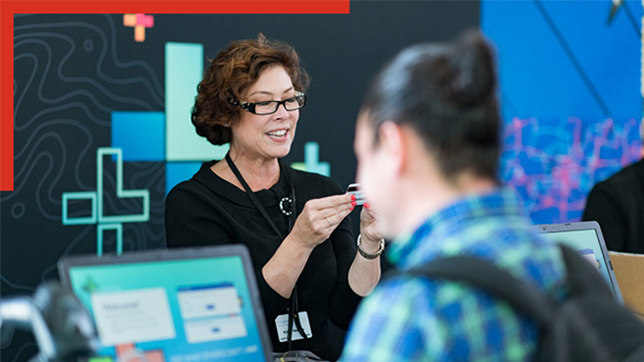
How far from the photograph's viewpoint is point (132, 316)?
4.43ft

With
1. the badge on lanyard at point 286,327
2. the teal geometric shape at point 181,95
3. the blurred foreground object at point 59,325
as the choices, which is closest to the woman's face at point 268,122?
the badge on lanyard at point 286,327

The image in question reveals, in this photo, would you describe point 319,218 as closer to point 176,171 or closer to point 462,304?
point 176,171

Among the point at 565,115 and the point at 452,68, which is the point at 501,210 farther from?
the point at 565,115

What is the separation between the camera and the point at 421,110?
886mm

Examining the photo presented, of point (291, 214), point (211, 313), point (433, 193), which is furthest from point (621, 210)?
point (433, 193)

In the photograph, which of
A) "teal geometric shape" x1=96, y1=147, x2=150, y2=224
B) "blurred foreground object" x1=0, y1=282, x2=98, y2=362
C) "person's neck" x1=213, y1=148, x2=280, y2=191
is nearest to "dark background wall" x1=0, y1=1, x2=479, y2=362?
"teal geometric shape" x1=96, y1=147, x2=150, y2=224

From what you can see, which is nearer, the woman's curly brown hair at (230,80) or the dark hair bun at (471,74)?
the dark hair bun at (471,74)

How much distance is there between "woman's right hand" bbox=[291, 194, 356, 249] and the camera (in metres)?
2.11

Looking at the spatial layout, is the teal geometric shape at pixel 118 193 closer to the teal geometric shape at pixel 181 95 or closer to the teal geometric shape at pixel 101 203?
the teal geometric shape at pixel 101 203

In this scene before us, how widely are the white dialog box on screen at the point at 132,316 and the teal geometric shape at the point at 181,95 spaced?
5.57 feet

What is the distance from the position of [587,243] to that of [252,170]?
1027mm

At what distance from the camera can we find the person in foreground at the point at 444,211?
2.64 feet

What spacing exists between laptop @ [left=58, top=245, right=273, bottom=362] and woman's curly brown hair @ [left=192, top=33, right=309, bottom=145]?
0.96 meters

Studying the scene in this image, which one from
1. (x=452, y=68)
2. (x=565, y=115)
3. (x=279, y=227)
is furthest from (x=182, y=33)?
(x=452, y=68)
